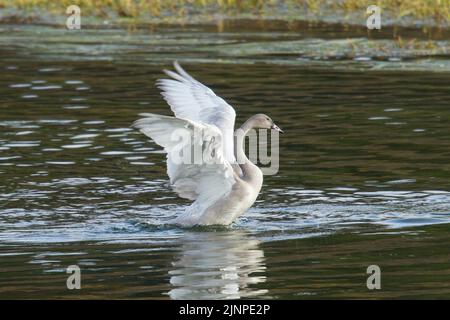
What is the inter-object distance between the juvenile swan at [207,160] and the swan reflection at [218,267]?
263 mm

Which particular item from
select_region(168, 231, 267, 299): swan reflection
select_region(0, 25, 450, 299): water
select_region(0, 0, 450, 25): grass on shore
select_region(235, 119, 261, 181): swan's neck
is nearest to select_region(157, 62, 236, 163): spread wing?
select_region(235, 119, 261, 181): swan's neck

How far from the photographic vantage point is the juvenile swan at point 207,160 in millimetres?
9992

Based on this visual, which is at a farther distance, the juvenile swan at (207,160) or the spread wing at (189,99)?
the spread wing at (189,99)

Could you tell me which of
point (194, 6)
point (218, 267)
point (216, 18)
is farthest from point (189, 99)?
point (194, 6)

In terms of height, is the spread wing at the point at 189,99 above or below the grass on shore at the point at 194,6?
above

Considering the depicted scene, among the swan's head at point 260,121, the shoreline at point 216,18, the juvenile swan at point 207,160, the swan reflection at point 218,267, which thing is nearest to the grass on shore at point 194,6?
the shoreline at point 216,18

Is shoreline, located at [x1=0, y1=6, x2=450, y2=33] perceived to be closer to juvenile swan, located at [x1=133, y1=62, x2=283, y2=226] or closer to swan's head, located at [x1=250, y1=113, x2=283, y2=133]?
swan's head, located at [x1=250, y1=113, x2=283, y2=133]

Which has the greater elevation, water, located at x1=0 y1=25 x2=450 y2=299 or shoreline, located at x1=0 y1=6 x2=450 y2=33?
shoreline, located at x1=0 y1=6 x2=450 y2=33

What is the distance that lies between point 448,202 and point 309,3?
13.7 meters

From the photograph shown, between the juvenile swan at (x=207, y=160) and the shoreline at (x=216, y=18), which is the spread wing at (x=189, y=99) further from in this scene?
the shoreline at (x=216, y=18)

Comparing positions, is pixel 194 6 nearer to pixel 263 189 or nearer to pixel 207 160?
pixel 263 189

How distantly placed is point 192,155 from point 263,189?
7.07 ft

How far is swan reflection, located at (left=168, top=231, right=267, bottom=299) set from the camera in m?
8.34

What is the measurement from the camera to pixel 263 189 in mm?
12266
